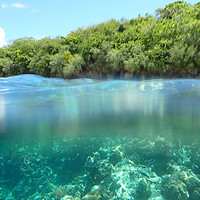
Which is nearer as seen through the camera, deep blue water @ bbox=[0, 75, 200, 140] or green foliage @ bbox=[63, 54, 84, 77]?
deep blue water @ bbox=[0, 75, 200, 140]

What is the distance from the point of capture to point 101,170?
154 inches

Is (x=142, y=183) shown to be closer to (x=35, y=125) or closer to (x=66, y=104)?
(x=35, y=125)

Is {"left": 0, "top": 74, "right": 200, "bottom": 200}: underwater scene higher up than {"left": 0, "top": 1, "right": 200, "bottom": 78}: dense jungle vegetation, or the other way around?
{"left": 0, "top": 1, "right": 200, "bottom": 78}: dense jungle vegetation

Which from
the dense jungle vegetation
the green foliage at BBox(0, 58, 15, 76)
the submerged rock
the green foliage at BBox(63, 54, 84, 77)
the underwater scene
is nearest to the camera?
the submerged rock

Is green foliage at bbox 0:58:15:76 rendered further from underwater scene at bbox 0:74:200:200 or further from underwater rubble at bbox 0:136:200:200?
underwater rubble at bbox 0:136:200:200

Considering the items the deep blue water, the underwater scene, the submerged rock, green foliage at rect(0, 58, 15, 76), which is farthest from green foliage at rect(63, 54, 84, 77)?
the submerged rock

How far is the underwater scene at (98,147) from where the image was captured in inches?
131

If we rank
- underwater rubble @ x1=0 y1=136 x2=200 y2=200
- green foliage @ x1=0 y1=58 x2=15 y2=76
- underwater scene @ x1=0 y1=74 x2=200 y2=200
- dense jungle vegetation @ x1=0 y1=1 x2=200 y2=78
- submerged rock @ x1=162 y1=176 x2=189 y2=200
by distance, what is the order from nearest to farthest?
1. submerged rock @ x1=162 y1=176 x2=189 y2=200
2. underwater rubble @ x1=0 y1=136 x2=200 y2=200
3. underwater scene @ x1=0 y1=74 x2=200 y2=200
4. dense jungle vegetation @ x1=0 y1=1 x2=200 y2=78
5. green foliage @ x1=0 y1=58 x2=15 y2=76

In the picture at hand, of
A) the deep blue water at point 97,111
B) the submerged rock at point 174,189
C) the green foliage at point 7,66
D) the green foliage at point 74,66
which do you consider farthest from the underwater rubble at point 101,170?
the green foliage at point 7,66

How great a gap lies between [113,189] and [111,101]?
297 inches

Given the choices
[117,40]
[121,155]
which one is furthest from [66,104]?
[117,40]

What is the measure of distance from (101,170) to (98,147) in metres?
1.27

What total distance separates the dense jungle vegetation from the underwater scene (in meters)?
9.58

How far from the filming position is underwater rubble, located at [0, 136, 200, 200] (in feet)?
10.6
